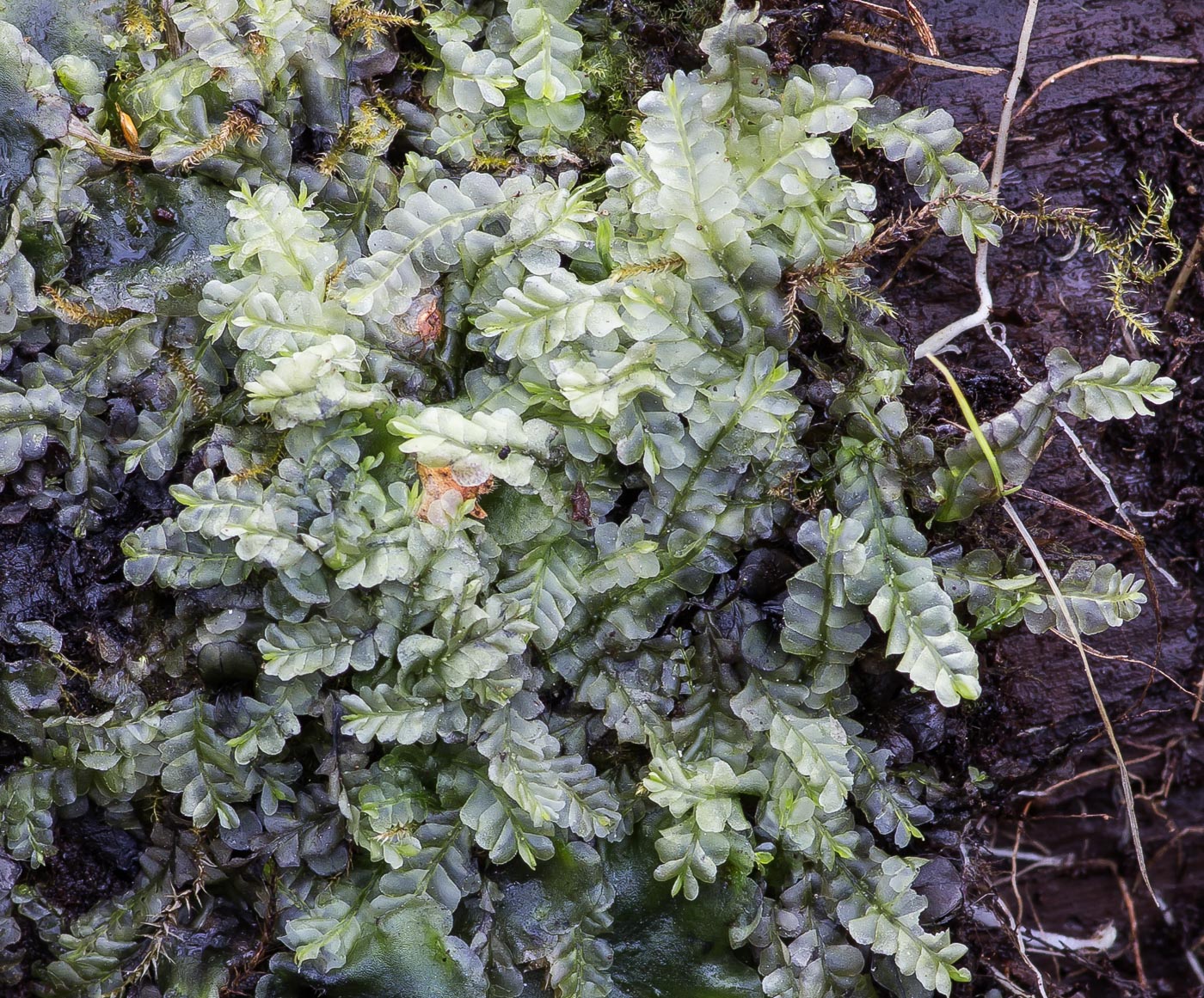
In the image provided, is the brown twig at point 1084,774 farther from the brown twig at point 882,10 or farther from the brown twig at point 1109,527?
the brown twig at point 882,10

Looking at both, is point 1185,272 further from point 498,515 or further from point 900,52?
point 498,515

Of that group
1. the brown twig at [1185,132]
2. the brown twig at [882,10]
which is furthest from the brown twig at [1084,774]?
the brown twig at [882,10]

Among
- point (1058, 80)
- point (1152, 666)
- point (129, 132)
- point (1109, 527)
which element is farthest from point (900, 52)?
point (129, 132)

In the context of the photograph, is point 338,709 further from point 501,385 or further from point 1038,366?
point 1038,366

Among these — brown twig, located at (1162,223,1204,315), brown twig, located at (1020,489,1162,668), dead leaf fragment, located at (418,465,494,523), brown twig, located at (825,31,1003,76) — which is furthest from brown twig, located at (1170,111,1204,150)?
dead leaf fragment, located at (418,465,494,523)

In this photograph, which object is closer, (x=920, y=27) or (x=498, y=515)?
(x=498, y=515)

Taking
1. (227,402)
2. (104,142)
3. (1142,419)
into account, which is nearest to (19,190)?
(104,142)
